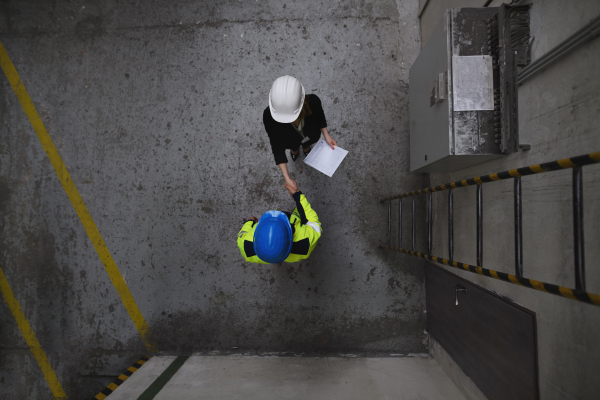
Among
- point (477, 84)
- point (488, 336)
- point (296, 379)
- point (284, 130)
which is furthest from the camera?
point (296, 379)

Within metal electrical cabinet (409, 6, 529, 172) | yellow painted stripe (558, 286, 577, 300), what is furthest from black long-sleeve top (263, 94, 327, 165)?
yellow painted stripe (558, 286, 577, 300)

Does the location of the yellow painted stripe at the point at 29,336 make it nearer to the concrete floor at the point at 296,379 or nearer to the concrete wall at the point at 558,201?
the concrete floor at the point at 296,379

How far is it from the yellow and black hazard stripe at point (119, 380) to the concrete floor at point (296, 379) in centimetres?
9

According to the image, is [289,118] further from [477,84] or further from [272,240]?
[477,84]

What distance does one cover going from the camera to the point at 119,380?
3.05m

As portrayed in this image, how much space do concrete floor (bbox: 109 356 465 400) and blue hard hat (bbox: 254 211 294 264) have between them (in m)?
1.64

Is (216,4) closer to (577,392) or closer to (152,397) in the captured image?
(152,397)

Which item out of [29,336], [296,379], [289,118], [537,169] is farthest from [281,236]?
[29,336]

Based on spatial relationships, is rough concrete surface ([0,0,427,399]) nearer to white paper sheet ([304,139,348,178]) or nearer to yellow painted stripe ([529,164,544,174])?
white paper sheet ([304,139,348,178])

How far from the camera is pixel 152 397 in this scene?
2723 mm

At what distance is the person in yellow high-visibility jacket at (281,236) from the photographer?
1.98 metres

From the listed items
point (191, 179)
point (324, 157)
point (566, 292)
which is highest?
point (324, 157)

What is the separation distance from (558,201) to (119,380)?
14.0ft

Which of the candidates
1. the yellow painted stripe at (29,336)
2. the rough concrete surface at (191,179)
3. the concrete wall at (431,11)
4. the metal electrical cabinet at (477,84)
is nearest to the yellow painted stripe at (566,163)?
the metal electrical cabinet at (477,84)
